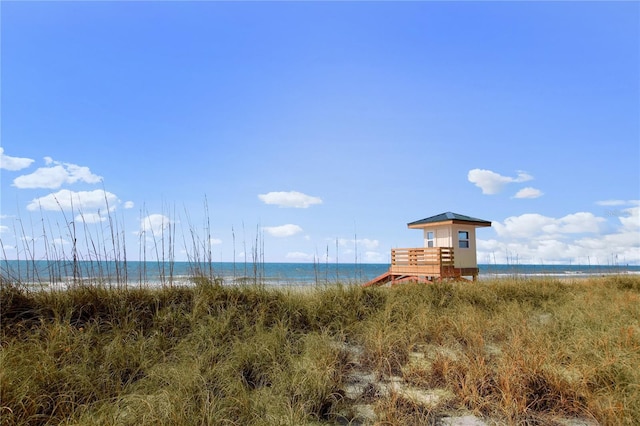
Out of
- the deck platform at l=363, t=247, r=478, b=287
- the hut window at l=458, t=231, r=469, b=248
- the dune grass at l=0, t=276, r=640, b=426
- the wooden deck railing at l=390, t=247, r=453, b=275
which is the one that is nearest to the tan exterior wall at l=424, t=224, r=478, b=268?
the hut window at l=458, t=231, r=469, b=248

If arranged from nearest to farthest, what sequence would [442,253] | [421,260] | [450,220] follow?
[442,253], [450,220], [421,260]

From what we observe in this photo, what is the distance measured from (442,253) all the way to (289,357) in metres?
11.1

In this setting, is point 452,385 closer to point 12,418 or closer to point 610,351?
point 610,351

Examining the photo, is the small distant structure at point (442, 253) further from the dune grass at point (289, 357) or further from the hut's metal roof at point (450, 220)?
the dune grass at point (289, 357)

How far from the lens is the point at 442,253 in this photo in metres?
13.7

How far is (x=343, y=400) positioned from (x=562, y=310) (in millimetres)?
4063

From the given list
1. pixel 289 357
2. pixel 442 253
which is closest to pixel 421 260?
pixel 442 253

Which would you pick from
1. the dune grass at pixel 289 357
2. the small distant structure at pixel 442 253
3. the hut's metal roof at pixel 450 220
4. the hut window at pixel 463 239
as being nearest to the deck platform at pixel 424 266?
the small distant structure at pixel 442 253

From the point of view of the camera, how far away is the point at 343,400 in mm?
2992

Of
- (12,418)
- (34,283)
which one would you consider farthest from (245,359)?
(34,283)

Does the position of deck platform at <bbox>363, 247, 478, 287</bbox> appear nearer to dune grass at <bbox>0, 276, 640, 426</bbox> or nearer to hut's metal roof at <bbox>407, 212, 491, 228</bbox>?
hut's metal roof at <bbox>407, 212, 491, 228</bbox>

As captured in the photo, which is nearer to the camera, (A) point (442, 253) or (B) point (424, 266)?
(A) point (442, 253)

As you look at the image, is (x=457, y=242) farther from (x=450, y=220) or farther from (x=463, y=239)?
(x=450, y=220)

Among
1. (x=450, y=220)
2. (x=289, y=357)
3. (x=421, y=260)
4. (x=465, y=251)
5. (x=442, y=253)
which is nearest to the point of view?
(x=289, y=357)
